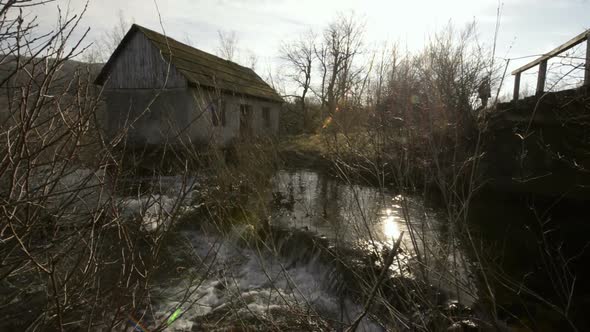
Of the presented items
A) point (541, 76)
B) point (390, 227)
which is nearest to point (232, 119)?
point (390, 227)

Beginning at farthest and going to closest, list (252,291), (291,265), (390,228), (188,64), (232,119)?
(232,119)
(188,64)
(390,228)
(291,265)
(252,291)

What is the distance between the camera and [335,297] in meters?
4.33

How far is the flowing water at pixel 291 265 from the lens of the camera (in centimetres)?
350

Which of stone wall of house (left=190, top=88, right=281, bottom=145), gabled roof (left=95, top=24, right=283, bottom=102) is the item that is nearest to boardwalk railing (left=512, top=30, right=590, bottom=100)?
stone wall of house (left=190, top=88, right=281, bottom=145)

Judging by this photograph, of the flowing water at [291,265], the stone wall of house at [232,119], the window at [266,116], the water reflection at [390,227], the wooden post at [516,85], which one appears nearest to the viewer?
the flowing water at [291,265]

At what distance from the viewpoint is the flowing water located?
350cm

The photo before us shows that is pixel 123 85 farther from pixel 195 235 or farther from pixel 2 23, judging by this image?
pixel 2 23

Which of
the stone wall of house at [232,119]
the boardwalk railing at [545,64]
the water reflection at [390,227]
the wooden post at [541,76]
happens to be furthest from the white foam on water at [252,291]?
the wooden post at [541,76]

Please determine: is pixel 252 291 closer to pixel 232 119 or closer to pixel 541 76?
pixel 541 76

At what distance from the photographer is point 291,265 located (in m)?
5.20

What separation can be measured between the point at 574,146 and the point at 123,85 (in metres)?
14.8

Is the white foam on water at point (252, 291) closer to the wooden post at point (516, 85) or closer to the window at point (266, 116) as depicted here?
the wooden post at point (516, 85)

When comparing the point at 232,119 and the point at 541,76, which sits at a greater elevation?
the point at 541,76

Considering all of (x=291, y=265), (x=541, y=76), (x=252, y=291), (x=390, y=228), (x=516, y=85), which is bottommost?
(x=252, y=291)
